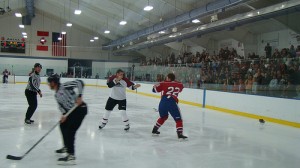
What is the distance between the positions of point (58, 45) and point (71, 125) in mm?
28735

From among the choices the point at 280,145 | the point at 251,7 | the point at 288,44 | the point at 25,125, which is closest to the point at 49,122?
the point at 25,125

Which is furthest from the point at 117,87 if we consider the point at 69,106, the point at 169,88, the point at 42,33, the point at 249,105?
the point at 42,33

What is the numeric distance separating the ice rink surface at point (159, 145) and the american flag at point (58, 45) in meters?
24.0

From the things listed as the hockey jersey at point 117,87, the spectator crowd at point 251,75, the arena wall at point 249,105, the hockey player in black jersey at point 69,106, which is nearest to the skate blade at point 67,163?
the hockey player in black jersey at point 69,106

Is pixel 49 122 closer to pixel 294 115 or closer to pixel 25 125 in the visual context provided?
pixel 25 125

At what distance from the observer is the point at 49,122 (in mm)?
7223

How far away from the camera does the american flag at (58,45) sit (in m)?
30.7

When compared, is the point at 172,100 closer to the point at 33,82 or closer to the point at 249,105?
the point at 33,82

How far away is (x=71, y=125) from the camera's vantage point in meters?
3.88

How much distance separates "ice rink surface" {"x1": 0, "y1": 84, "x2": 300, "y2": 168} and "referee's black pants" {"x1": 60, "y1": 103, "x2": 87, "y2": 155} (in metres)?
0.28

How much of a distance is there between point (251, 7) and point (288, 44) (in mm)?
3079

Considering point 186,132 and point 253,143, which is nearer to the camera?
point 253,143

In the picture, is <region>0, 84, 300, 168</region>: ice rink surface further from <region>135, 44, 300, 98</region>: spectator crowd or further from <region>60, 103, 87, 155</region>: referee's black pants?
<region>135, 44, 300, 98</region>: spectator crowd

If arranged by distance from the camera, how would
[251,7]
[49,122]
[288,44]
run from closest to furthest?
[49,122] → [251,7] → [288,44]
